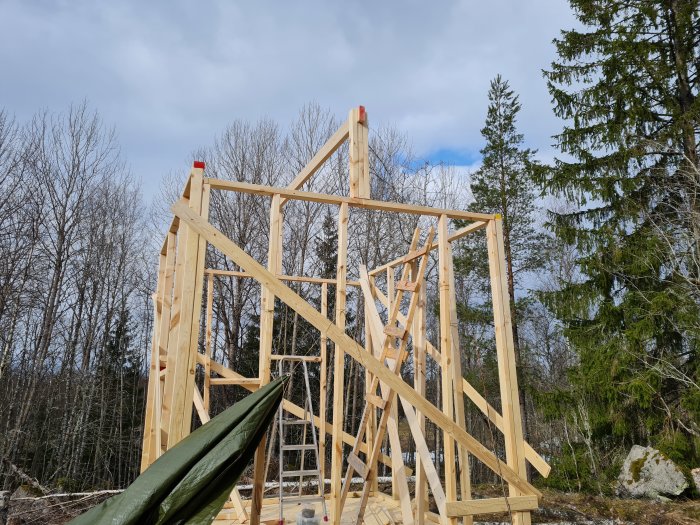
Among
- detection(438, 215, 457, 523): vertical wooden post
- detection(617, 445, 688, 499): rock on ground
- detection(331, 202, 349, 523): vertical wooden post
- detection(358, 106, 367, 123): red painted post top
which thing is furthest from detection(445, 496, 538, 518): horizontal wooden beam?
detection(617, 445, 688, 499): rock on ground

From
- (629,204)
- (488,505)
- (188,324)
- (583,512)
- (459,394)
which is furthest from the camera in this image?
(629,204)

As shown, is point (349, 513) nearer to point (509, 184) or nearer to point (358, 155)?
point (358, 155)

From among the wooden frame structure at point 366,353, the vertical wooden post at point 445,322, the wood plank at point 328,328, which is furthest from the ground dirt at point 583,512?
the wood plank at point 328,328

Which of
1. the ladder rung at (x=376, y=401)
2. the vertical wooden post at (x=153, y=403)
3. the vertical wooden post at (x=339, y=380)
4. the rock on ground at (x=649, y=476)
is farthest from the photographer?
the rock on ground at (x=649, y=476)

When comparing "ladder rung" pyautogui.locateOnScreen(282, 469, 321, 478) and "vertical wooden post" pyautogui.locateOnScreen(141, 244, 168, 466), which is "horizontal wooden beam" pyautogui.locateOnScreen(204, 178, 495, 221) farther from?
"ladder rung" pyautogui.locateOnScreen(282, 469, 321, 478)

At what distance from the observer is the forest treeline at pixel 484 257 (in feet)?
28.6

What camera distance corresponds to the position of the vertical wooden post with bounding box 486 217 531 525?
3824mm

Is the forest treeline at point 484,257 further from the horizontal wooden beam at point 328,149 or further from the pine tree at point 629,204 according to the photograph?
the horizontal wooden beam at point 328,149

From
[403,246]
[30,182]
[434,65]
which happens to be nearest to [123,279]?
[30,182]

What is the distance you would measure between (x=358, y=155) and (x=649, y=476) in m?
7.63

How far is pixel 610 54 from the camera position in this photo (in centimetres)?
964

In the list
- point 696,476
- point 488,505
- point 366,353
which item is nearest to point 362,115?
point 366,353

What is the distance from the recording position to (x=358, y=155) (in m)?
4.02

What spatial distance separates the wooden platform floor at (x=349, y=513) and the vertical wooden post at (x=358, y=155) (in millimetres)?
3512
